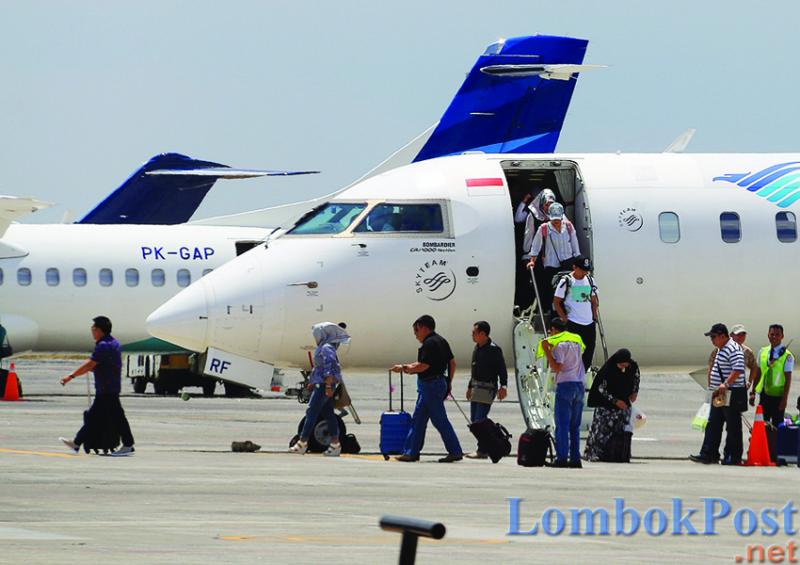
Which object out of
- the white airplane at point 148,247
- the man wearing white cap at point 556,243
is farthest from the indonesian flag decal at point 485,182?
the white airplane at point 148,247

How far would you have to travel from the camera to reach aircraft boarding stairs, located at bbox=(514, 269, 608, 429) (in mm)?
20906

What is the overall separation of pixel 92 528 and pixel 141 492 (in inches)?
111

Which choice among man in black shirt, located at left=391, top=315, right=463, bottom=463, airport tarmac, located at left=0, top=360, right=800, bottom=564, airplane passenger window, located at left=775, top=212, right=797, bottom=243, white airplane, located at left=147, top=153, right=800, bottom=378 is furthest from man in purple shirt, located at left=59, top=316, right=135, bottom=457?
airplane passenger window, located at left=775, top=212, right=797, bottom=243

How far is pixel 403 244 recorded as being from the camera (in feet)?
71.0

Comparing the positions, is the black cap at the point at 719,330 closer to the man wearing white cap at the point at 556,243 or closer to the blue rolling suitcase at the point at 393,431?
the man wearing white cap at the point at 556,243

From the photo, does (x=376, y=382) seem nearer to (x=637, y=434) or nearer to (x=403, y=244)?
(x=637, y=434)

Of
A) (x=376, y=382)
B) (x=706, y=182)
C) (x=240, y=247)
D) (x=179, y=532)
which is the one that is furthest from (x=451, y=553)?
(x=376, y=382)

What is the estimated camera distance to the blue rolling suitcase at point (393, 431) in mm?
20531

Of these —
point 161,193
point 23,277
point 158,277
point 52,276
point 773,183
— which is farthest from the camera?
point 161,193

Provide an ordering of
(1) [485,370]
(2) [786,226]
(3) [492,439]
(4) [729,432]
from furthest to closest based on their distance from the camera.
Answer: (2) [786,226] < (1) [485,370] < (4) [729,432] < (3) [492,439]

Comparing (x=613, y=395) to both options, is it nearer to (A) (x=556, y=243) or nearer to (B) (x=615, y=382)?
(B) (x=615, y=382)

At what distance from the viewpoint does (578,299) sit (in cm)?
2067

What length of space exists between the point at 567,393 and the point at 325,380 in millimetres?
3051

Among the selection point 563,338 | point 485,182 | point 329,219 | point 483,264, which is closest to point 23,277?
point 329,219
